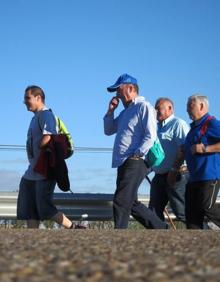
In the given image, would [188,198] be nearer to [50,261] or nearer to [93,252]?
[93,252]

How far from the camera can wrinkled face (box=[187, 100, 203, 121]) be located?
693 cm

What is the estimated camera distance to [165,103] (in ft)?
27.0

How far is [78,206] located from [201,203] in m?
2.94

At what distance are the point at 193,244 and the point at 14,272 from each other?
171 centimetres

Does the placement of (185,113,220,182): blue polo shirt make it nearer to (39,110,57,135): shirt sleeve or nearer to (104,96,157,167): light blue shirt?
(104,96,157,167): light blue shirt

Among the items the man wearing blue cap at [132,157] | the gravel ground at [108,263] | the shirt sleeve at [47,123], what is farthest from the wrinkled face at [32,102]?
the gravel ground at [108,263]

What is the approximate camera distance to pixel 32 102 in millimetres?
7855

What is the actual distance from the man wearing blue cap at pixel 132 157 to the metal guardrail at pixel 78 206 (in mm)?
2012

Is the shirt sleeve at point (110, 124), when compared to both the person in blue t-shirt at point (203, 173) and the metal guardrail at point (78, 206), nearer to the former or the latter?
the person in blue t-shirt at point (203, 173)

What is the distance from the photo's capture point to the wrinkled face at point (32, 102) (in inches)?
309

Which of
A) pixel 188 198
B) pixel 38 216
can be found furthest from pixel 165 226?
pixel 38 216

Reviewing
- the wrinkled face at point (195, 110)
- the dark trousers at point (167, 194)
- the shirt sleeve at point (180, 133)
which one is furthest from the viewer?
the shirt sleeve at point (180, 133)

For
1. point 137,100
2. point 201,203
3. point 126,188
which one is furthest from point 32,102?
point 201,203

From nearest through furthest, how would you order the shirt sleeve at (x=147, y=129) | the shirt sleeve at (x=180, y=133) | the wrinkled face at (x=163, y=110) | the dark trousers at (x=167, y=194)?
the shirt sleeve at (x=147, y=129), the dark trousers at (x=167, y=194), the shirt sleeve at (x=180, y=133), the wrinkled face at (x=163, y=110)
